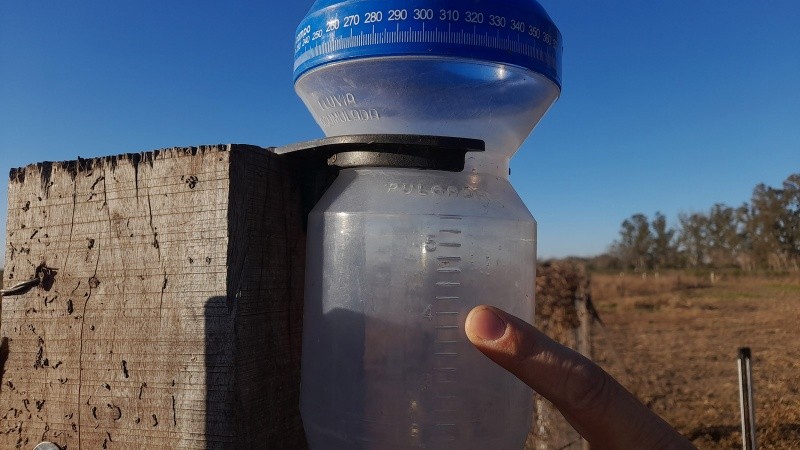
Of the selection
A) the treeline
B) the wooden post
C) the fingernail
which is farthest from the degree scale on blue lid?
the treeline

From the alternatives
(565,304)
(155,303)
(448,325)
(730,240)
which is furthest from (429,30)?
(730,240)

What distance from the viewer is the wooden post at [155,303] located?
0.76 meters

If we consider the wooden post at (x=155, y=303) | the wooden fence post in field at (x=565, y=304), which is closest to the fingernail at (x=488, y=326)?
the wooden post at (x=155, y=303)

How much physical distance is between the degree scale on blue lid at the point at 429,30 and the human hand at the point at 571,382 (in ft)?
1.33

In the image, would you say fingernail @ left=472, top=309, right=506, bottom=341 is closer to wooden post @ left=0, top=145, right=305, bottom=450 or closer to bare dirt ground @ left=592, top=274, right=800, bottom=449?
wooden post @ left=0, top=145, right=305, bottom=450

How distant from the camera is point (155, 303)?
79 centimetres

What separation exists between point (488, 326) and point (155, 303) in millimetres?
497

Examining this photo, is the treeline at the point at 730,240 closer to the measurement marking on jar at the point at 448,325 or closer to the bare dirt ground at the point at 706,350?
the bare dirt ground at the point at 706,350

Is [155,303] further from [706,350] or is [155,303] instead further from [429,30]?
[706,350]

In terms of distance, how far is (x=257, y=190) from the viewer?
2.64 ft

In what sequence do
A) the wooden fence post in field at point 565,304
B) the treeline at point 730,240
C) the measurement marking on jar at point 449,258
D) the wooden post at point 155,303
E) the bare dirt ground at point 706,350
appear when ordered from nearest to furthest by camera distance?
the wooden post at point 155,303, the measurement marking on jar at point 449,258, the wooden fence post in field at point 565,304, the bare dirt ground at point 706,350, the treeline at point 730,240

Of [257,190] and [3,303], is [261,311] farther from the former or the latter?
[3,303]

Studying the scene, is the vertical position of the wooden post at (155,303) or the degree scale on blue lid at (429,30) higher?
the degree scale on blue lid at (429,30)

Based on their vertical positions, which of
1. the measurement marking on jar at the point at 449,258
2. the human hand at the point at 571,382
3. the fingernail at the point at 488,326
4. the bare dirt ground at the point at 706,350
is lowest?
the bare dirt ground at the point at 706,350
